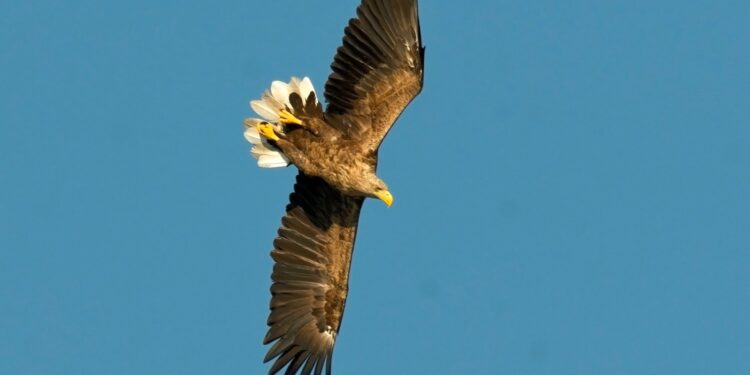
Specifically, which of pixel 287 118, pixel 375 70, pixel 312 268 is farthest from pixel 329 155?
pixel 312 268

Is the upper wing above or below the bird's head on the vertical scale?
above

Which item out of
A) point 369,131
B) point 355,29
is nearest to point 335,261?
point 369,131

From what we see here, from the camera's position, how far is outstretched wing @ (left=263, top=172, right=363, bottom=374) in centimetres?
1388

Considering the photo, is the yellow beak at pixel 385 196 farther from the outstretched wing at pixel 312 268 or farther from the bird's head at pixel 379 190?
the outstretched wing at pixel 312 268

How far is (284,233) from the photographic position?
Result: 1402 centimetres

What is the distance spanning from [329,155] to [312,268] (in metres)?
1.41

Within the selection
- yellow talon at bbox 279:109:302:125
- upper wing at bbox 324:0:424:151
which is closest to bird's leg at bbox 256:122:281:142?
yellow talon at bbox 279:109:302:125

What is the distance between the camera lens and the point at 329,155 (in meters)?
13.2

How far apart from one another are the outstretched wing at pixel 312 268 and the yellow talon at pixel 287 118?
784mm

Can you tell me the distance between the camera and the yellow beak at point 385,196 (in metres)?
13.1

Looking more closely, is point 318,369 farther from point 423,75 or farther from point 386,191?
point 423,75

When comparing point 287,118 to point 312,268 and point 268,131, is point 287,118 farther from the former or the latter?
point 312,268

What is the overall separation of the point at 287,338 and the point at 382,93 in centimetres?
250

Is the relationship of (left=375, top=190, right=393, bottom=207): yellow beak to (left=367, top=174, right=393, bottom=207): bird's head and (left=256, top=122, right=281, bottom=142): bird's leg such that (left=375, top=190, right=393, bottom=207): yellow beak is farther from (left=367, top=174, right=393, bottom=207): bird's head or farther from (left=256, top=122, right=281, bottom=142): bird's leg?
(left=256, top=122, right=281, bottom=142): bird's leg
